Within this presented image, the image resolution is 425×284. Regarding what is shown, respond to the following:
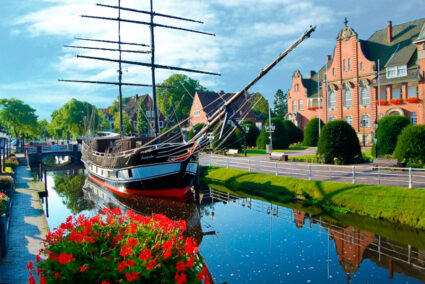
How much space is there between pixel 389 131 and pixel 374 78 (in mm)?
21097

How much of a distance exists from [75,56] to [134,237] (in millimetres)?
25147

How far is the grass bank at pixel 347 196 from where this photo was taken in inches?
497

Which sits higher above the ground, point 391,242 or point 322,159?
point 322,159

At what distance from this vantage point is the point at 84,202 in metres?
20.6

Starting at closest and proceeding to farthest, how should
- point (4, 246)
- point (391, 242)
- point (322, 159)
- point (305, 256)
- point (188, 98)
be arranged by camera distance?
point (4, 246), point (305, 256), point (391, 242), point (322, 159), point (188, 98)

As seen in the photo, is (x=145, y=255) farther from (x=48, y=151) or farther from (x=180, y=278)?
(x=48, y=151)

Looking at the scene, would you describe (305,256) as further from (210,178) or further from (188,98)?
(188,98)

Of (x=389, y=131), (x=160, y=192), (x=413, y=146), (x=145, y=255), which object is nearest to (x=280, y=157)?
(x=389, y=131)

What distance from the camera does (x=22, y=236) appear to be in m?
10.7

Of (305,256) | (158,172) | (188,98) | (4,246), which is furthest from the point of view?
(188,98)

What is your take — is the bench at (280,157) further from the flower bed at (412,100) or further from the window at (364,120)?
the window at (364,120)

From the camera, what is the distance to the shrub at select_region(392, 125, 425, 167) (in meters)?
19.1

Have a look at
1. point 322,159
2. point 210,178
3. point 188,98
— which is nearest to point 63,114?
point 188,98

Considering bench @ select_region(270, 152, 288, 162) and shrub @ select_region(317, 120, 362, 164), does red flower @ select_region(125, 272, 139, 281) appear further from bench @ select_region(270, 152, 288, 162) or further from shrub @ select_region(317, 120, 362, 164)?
bench @ select_region(270, 152, 288, 162)
